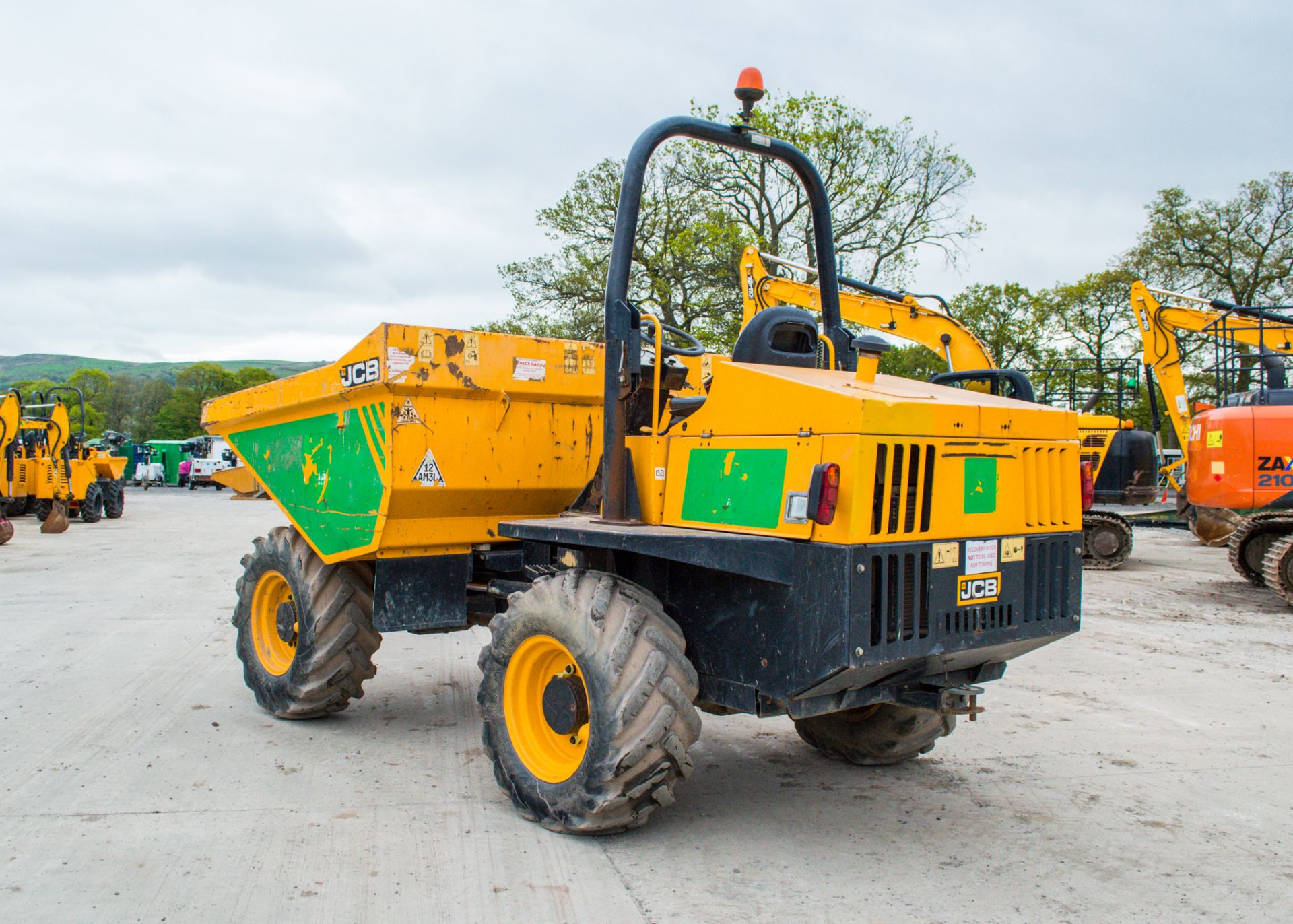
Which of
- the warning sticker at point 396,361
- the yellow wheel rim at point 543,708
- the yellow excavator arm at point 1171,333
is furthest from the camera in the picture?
the yellow excavator arm at point 1171,333

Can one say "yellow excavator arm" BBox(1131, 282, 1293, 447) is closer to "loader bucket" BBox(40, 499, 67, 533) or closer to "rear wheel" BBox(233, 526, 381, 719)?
"rear wheel" BBox(233, 526, 381, 719)

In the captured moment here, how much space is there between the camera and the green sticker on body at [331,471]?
17.1 feet

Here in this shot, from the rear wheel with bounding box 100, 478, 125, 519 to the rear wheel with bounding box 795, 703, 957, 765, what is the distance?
909 inches

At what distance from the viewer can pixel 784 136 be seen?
31.4 m

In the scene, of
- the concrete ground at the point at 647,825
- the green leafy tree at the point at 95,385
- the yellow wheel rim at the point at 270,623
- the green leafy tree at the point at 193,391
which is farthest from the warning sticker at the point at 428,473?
the green leafy tree at the point at 95,385

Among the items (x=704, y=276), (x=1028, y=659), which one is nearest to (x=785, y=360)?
(x=1028, y=659)

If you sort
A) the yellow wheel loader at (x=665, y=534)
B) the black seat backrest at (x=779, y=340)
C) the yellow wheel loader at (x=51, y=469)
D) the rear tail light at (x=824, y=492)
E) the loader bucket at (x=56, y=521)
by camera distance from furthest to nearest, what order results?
the yellow wheel loader at (x=51, y=469) → the loader bucket at (x=56, y=521) → the black seat backrest at (x=779, y=340) → the yellow wheel loader at (x=665, y=534) → the rear tail light at (x=824, y=492)

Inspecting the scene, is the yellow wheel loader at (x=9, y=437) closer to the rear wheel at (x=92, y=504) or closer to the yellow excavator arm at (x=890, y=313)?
the rear wheel at (x=92, y=504)

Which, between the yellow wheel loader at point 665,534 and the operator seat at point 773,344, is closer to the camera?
the yellow wheel loader at point 665,534

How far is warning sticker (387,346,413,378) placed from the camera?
16.3 ft

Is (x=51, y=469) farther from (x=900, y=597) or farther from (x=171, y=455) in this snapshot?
(x=171, y=455)

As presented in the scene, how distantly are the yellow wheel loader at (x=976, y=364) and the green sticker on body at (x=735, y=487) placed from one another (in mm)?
8132

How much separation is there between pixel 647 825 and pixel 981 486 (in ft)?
6.44

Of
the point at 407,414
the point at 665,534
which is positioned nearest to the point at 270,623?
the point at 407,414
